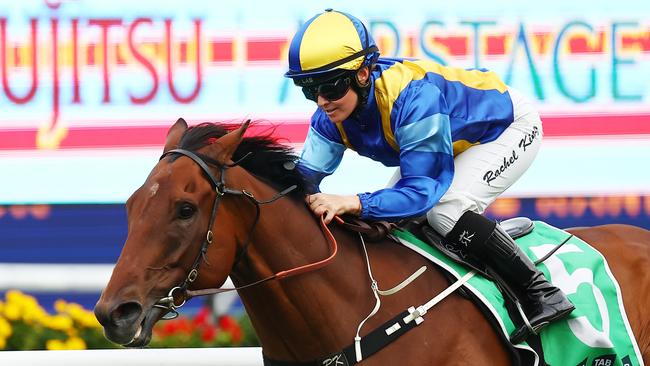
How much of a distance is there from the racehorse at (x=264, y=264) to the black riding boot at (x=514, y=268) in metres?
0.14

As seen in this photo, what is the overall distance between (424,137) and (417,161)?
70 mm

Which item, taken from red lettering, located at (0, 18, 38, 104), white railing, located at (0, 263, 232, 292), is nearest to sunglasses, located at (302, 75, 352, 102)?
white railing, located at (0, 263, 232, 292)

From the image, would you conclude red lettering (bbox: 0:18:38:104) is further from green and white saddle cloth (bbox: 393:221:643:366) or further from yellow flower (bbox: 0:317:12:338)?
green and white saddle cloth (bbox: 393:221:643:366)

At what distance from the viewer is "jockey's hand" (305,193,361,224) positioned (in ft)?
10.3

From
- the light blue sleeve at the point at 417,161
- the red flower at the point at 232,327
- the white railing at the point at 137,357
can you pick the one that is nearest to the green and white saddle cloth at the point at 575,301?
the light blue sleeve at the point at 417,161

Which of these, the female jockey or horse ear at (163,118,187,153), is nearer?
horse ear at (163,118,187,153)

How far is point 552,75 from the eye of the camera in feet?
18.4

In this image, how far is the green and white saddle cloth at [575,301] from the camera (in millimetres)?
3301

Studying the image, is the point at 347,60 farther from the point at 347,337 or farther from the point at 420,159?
the point at 347,337

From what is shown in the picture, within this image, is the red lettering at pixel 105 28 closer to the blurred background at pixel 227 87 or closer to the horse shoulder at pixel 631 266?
the blurred background at pixel 227 87

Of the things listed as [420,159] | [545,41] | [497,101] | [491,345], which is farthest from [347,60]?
[545,41]

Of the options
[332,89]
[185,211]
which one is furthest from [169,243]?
[332,89]

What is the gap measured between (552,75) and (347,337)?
9.53 ft

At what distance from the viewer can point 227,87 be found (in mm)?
5637
